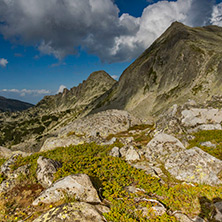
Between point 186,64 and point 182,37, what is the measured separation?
30.3m

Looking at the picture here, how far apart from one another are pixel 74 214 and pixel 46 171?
5462 mm

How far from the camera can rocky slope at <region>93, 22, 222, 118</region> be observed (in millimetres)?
59906

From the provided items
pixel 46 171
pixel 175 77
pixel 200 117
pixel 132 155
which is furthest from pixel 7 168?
pixel 175 77

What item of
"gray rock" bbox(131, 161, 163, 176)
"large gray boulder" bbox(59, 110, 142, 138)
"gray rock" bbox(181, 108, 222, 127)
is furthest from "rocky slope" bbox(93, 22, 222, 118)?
"gray rock" bbox(131, 161, 163, 176)

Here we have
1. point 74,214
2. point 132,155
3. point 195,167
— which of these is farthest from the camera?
point 132,155

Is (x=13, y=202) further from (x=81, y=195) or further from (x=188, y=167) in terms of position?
(x=188, y=167)

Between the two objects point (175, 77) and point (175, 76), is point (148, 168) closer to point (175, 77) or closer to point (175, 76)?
point (175, 77)

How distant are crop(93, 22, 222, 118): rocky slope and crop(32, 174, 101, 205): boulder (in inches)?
1872

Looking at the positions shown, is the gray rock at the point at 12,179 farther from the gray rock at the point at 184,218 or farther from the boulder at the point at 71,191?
the gray rock at the point at 184,218

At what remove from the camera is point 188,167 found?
12.3 m

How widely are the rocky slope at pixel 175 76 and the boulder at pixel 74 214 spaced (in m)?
49.2

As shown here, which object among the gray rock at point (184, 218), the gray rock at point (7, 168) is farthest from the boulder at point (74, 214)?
the gray rock at point (7, 168)

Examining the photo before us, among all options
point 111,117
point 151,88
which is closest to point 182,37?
point 151,88

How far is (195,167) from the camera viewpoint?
39.5 ft
